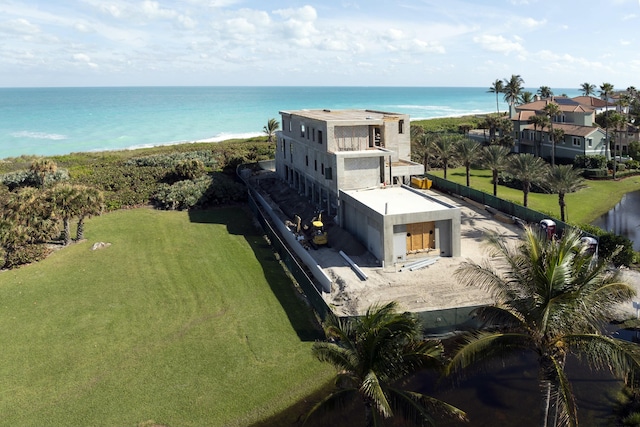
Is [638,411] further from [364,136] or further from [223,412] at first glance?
[364,136]

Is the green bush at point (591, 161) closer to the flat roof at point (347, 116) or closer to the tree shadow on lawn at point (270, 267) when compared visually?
the flat roof at point (347, 116)

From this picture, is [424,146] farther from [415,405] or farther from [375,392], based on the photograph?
[375,392]

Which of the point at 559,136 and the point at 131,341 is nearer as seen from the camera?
the point at 131,341

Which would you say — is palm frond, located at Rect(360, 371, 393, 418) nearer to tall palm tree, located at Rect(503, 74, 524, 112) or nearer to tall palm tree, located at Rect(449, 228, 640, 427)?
tall palm tree, located at Rect(449, 228, 640, 427)

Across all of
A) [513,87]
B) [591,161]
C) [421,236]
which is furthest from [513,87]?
[421,236]

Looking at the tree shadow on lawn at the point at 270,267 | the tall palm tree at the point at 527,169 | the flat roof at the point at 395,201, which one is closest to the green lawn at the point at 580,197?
the tall palm tree at the point at 527,169

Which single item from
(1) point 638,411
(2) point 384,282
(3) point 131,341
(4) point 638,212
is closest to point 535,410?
(1) point 638,411
